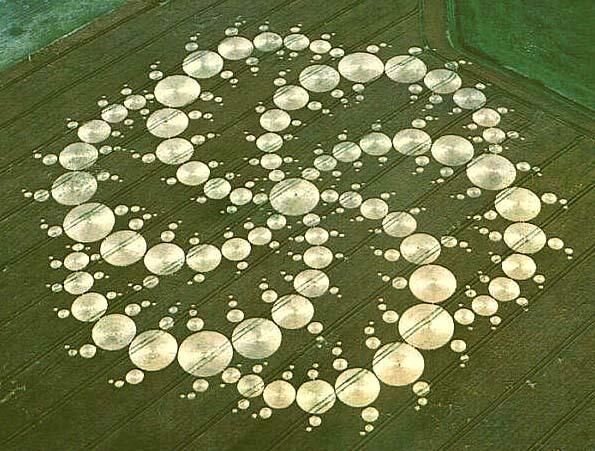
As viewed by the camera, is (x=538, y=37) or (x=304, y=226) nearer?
(x=304, y=226)

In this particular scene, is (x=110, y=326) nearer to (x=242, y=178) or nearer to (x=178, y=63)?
(x=242, y=178)

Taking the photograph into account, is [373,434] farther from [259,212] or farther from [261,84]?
[261,84]

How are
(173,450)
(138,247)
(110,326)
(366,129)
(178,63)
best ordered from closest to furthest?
1. (173,450)
2. (110,326)
3. (138,247)
4. (366,129)
5. (178,63)

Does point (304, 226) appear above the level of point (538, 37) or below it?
above

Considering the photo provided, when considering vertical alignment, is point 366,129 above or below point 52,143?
below

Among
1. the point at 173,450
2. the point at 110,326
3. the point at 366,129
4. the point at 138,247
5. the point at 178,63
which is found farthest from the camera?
the point at 178,63

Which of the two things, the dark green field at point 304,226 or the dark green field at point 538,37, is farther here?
the dark green field at point 538,37

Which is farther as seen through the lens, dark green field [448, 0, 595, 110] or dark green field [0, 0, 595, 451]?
dark green field [448, 0, 595, 110]

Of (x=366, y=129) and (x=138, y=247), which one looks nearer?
(x=138, y=247)

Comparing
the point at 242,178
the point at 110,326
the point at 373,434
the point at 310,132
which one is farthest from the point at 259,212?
the point at 373,434
